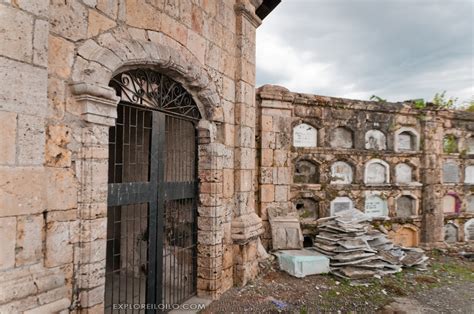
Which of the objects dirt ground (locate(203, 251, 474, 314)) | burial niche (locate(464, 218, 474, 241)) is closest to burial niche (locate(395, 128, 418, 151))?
burial niche (locate(464, 218, 474, 241))

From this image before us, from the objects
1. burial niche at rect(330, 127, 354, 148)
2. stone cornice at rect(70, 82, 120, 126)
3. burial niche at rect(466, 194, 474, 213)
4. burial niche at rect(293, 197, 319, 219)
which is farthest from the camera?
burial niche at rect(466, 194, 474, 213)

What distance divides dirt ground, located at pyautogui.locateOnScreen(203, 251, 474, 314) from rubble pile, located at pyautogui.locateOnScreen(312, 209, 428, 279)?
0.18 m

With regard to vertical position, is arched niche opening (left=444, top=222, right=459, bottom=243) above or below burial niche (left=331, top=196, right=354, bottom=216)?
below

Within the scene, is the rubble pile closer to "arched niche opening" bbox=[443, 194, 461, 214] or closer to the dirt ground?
the dirt ground

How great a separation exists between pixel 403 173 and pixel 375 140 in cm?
106

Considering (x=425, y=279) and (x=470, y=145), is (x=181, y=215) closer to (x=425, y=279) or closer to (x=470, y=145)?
(x=425, y=279)

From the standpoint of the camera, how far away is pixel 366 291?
4.11 m

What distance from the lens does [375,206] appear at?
623cm

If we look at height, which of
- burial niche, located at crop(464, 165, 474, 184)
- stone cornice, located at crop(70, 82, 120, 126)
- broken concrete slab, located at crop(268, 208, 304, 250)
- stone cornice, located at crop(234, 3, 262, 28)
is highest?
stone cornice, located at crop(234, 3, 262, 28)

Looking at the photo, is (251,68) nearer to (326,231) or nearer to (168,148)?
(168,148)

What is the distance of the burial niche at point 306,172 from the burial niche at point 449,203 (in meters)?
3.45

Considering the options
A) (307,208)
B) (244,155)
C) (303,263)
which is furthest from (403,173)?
(244,155)

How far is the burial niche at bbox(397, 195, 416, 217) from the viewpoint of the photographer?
650 cm

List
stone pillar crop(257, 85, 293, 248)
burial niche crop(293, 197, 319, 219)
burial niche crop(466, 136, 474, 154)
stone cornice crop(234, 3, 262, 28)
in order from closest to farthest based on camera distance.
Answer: stone cornice crop(234, 3, 262, 28) < stone pillar crop(257, 85, 293, 248) < burial niche crop(293, 197, 319, 219) < burial niche crop(466, 136, 474, 154)
